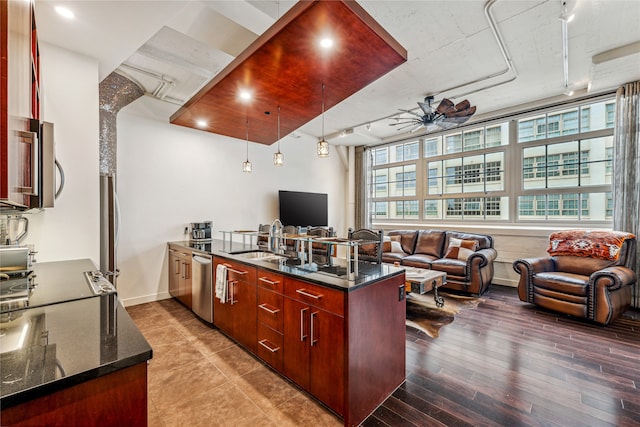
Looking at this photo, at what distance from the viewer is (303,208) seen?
6199 millimetres

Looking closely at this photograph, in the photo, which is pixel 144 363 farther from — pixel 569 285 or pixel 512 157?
pixel 512 157

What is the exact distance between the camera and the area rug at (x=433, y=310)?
326 centimetres

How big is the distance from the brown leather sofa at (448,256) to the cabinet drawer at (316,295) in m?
3.43

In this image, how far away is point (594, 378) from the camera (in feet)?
7.34

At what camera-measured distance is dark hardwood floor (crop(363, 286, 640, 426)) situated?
6.05 feet

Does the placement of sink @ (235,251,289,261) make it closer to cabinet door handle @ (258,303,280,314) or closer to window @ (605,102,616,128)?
cabinet door handle @ (258,303,280,314)

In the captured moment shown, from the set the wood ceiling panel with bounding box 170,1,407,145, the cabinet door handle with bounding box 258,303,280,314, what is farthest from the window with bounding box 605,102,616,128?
the cabinet door handle with bounding box 258,303,280,314

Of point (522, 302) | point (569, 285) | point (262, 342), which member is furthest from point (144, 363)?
point (522, 302)

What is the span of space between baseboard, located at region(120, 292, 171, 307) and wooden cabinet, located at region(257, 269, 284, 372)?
8.50 feet

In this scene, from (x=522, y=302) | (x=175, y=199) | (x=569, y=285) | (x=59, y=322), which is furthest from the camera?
(x=175, y=199)

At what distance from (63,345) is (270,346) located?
161 centimetres

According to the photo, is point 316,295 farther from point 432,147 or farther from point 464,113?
point 432,147

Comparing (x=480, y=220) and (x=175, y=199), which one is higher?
(x=175, y=199)

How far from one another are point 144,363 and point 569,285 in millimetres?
4445
